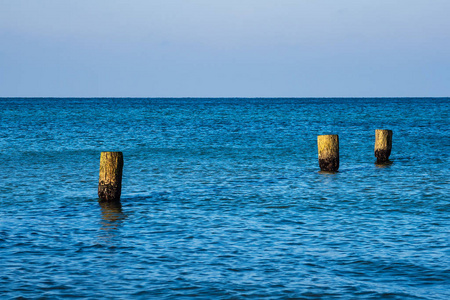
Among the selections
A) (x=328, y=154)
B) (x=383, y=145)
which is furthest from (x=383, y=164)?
(x=328, y=154)

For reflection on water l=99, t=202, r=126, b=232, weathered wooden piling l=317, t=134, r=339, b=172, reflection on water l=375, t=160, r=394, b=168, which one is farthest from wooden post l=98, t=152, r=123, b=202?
reflection on water l=375, t=160, r=394, b=168

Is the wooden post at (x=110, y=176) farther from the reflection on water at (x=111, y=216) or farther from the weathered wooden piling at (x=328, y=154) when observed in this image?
the weathered wooden piling at (x=328, y=154)

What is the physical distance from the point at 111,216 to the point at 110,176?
1.72 meters

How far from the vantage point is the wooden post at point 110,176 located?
1359cm

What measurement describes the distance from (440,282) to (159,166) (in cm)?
1516

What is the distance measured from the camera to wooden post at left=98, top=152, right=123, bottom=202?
1359 centimetres

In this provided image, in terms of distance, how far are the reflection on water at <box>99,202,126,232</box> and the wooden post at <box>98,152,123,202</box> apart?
8.2 inches

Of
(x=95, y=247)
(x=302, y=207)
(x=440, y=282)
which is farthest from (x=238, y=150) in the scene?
(x=440, y=282)

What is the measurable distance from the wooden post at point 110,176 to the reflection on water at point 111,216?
8.2 inches

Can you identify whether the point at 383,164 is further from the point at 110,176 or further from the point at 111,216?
the point at 111,216

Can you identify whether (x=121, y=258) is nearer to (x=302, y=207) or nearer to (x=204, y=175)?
(x=302, y=207)

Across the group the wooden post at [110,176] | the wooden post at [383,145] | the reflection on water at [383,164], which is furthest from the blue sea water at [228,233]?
the wooden post at [383,145]

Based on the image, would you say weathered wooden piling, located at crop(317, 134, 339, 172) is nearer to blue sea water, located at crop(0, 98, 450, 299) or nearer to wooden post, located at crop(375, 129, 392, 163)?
blue sea water, located at crop(0, 98, 450, 299)

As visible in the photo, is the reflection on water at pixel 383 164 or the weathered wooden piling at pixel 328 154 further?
the reflection on water at pixel 383 164
